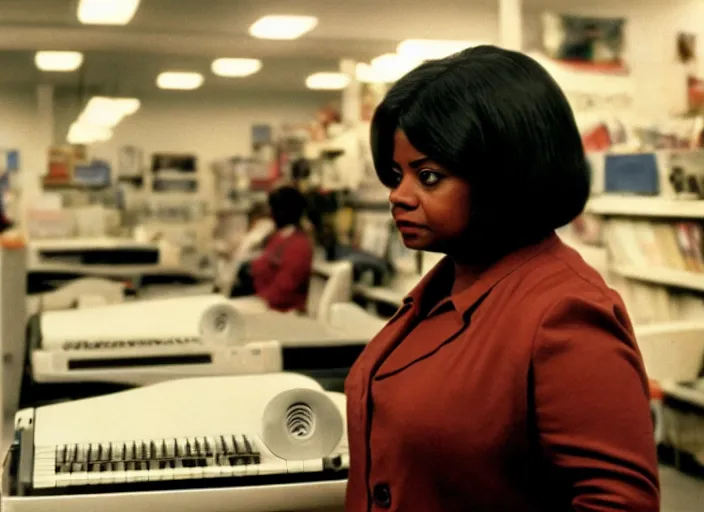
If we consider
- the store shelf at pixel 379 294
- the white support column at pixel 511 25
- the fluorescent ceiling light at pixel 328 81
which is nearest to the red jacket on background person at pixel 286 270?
the store shelf at pixel 379 294

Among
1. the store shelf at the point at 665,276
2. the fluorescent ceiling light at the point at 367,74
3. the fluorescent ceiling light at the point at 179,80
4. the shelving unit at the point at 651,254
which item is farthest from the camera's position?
the fluorescent ceiling light at the point at 179,80

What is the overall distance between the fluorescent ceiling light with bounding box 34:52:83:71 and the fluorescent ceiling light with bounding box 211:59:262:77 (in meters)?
0.99

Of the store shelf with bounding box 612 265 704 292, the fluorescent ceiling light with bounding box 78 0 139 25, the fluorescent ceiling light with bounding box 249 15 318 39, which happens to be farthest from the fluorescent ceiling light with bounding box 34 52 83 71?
the store shelf with bounding box 612 265 704 292

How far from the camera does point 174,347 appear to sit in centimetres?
296

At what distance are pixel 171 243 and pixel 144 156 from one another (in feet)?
3.43

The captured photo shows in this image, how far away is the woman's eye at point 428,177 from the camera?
4.01 ft

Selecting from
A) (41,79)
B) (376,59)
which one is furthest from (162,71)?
(376,59)

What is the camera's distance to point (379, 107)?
131 centimetres

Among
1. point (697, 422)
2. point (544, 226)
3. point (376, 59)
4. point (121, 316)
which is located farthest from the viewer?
point (376, 59)

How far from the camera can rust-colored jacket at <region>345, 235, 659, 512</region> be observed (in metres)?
1.08

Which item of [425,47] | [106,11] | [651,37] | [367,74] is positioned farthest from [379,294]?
[106,11]

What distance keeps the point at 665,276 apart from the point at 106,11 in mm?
3545

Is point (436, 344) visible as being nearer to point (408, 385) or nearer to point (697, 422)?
point (408, 385)

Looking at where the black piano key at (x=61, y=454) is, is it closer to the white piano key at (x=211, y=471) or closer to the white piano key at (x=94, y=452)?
the white piano key at (x=94, y=452)
